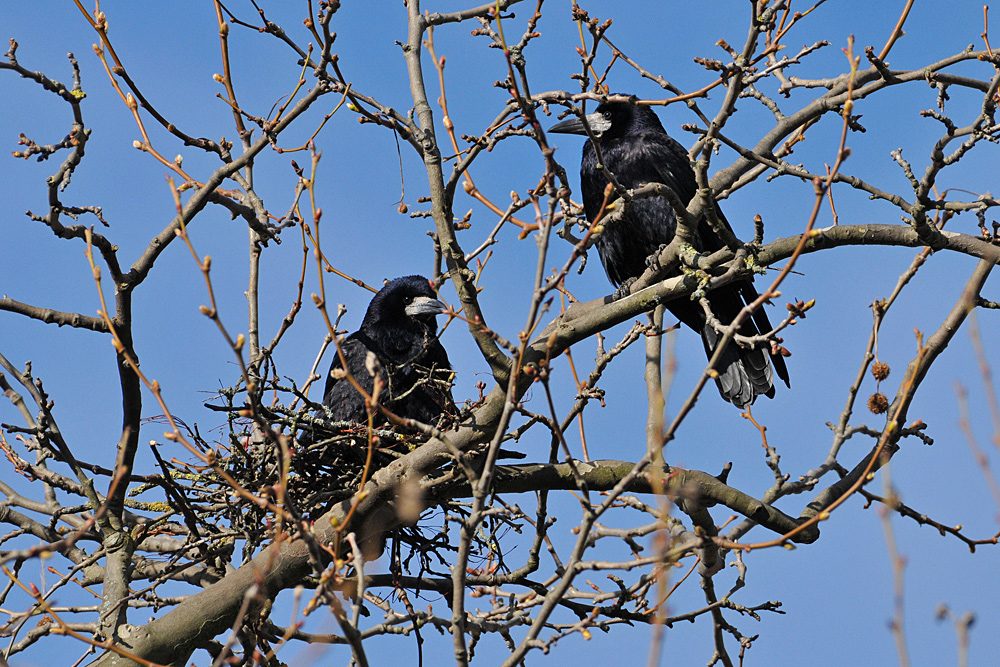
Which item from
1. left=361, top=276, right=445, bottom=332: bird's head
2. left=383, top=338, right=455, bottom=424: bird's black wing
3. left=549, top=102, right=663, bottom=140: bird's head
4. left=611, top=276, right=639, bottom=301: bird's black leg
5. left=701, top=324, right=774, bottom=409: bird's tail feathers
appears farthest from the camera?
left=549, top=102, right=663, bottom=140: bird's head

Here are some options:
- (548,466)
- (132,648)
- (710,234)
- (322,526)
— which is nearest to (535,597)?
(548,466)

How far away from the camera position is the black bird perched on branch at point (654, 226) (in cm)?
515

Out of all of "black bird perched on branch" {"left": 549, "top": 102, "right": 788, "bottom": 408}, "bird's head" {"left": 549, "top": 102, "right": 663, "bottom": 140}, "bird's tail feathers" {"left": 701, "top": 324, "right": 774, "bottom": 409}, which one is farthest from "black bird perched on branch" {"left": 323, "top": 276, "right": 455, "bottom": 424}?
"bird's tail feathers" {"left": 701, "top": 324, "right": 774, "bottom": 409}

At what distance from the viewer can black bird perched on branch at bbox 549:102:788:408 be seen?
16.9 feet

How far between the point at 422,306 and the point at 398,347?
0.94 ft

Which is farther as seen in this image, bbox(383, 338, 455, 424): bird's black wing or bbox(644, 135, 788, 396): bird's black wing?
bbox(644, 135, 788, 396): bird's black wing

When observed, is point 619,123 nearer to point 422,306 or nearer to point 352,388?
point 422,306

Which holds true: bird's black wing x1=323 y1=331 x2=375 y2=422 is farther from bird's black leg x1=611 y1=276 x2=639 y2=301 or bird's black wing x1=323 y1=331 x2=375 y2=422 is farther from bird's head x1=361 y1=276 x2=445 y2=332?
bird's black leg x1=611 y1=276 x2=639 y2=301

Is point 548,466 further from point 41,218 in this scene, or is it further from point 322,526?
point 41,218

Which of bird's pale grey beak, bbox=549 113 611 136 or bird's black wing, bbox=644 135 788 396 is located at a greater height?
bird's pale grey beak, bbox=549 113 611 136

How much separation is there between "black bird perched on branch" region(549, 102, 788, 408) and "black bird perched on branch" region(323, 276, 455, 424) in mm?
1180

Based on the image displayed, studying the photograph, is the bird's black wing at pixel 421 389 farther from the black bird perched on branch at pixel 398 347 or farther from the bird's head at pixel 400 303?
the bird's head at pixel 400 303

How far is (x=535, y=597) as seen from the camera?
11.1ft

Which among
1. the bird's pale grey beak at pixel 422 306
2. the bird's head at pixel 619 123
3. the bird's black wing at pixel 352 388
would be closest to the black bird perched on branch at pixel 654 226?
the bird's head at pixel 619 123
